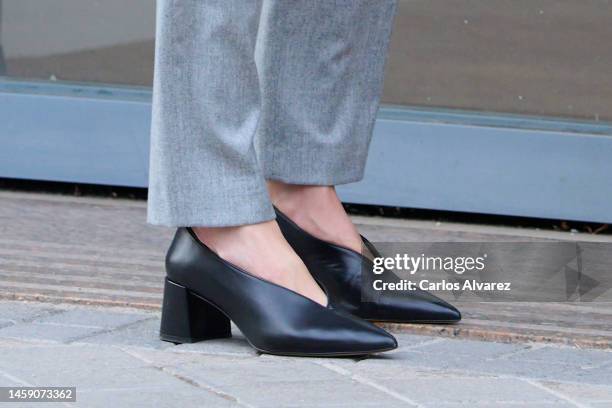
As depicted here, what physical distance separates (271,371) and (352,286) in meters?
0.31

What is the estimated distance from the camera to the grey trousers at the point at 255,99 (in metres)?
1.66

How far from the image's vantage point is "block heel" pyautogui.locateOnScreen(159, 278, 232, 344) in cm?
175

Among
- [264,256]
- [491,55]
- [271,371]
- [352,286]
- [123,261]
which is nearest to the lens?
[271,371]

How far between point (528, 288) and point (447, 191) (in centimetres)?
101

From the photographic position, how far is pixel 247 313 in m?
1.71

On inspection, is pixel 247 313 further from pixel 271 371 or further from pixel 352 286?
pixel 352 286

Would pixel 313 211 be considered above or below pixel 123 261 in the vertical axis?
above

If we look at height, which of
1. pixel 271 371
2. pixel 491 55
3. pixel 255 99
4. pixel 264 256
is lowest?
pixel 271 371

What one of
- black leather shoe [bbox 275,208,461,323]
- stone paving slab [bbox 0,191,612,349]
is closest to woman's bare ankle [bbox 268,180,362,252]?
black leather shoe [bbox 275,208,461,323]

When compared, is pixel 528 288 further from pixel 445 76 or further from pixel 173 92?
pixel 445 76

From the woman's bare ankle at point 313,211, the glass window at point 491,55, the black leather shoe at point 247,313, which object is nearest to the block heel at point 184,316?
the black leather shoe at point 247,313

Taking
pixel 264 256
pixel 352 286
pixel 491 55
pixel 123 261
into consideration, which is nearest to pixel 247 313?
pixel 264 256

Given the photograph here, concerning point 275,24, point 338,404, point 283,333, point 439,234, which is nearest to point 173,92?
point 275,24

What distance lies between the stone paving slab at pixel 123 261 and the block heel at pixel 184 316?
11 cm
